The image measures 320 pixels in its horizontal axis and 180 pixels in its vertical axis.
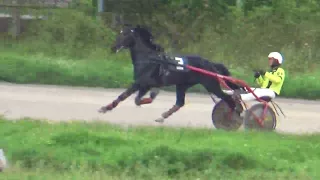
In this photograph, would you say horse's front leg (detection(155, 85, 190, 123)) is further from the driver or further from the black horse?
the driver

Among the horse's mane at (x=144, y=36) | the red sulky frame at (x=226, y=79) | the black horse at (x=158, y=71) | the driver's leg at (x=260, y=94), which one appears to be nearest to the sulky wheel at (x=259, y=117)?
the red sulky frame at (x=226, y=79)

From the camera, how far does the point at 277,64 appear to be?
14.8 meters

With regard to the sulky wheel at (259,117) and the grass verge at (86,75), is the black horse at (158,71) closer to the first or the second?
the sulky wheel at (259,117)

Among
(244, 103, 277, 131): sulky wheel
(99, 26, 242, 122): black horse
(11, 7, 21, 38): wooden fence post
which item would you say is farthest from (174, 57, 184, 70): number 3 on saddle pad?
(11, 7, 21, 38): wooden fence post

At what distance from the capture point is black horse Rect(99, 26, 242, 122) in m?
14.9

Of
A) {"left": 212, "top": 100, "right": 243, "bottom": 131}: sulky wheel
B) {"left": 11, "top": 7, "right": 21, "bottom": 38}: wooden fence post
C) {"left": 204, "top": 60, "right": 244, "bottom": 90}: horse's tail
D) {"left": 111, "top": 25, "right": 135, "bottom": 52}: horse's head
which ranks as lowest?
{"left": 11, "top": 7, "right": 21, "bottom": 38}: wooden fence post

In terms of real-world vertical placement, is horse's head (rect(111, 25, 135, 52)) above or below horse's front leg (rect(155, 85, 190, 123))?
above

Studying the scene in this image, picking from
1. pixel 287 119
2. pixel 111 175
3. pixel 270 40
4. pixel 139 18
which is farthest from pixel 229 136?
pixel 139 18

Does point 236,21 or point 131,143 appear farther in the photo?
point 236,21

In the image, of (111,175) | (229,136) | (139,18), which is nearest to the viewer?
(111,175)

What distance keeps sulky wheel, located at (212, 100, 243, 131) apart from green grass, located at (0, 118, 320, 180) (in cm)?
188

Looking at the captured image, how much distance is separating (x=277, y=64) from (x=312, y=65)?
9.91 m

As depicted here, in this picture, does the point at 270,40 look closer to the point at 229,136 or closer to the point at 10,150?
the point at 229,136

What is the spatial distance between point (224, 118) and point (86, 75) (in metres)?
7.35
